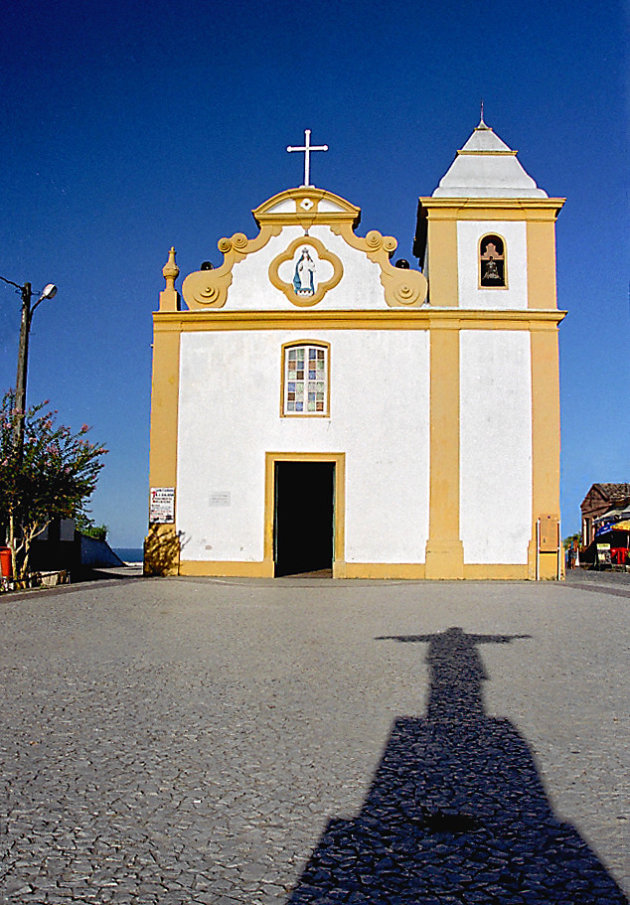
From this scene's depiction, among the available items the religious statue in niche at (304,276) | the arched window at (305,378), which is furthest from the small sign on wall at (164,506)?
the religious statue in niche at (304,276)

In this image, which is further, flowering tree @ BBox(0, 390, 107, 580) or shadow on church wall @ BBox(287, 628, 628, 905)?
flowering tree @ BBox(0, 390, 107, 580)

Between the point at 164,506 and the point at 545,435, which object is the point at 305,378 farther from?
the point at 545,435

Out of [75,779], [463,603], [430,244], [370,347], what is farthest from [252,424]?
[75,779]

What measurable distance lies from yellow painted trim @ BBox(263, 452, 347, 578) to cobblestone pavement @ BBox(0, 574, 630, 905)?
397 inches

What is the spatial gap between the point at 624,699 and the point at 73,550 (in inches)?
709

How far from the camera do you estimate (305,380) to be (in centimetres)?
2045

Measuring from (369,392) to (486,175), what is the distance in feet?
21.0

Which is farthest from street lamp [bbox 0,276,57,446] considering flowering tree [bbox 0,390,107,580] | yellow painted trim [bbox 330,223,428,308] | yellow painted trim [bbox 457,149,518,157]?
yellow painted trim [bbox 457,149,518,157]

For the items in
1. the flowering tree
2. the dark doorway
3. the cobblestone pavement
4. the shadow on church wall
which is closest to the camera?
the shadow on church wall

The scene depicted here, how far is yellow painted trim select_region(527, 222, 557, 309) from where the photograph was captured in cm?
2067

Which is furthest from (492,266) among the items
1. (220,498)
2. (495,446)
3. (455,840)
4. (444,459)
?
(455,840)

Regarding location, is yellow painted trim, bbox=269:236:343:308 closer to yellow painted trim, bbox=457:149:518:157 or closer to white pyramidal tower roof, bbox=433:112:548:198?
white pyramidal tower roof, bbox=433:112:548:198

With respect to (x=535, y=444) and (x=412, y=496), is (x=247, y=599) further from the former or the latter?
(x=535, y=444)

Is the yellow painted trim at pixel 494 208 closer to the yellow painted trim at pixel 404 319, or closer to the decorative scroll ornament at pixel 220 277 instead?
the yellow painted trim at pixel 404 319
